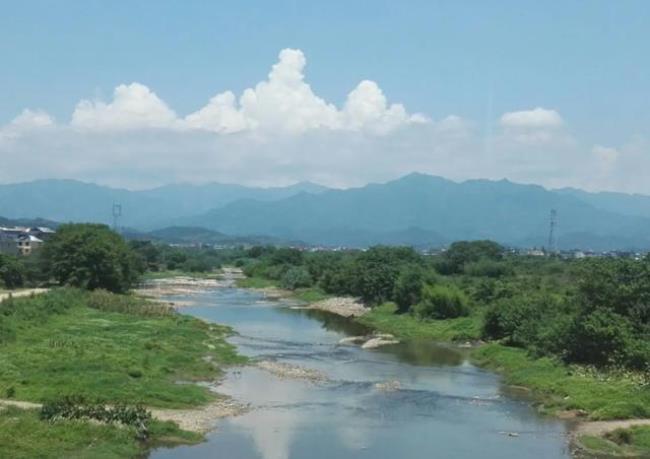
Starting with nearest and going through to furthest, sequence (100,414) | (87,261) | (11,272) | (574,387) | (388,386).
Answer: (100,414) → (574,387) → (388,386) → (87,261) → (11,272)

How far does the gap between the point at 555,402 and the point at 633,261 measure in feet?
39.9

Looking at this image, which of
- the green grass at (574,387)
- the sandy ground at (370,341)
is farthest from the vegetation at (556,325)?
the sandy ground at (370,341)

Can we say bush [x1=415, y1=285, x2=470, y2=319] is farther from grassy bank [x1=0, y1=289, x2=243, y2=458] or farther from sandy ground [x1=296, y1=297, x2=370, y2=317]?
grassy bank [x1=0, y1=289, x2=243, y2=458]

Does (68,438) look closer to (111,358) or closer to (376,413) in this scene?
(376,413)

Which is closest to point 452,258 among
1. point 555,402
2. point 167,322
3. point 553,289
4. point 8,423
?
point 553,289

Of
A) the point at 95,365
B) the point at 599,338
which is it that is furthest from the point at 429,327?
the point at 95,365

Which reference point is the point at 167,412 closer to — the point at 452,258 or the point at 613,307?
the point at 613,307

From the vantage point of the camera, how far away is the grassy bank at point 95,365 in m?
23.2

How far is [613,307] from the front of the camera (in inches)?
1544

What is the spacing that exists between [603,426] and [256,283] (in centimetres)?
9035

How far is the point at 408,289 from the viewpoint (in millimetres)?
65250

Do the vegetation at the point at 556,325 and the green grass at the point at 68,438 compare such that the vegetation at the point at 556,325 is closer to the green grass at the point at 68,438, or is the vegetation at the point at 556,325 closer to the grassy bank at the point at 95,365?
the grassy bank at the point at 95,365

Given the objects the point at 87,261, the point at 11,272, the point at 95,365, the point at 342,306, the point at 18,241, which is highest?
the point at 18,241

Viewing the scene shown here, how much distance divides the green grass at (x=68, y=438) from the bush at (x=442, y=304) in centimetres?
3640
